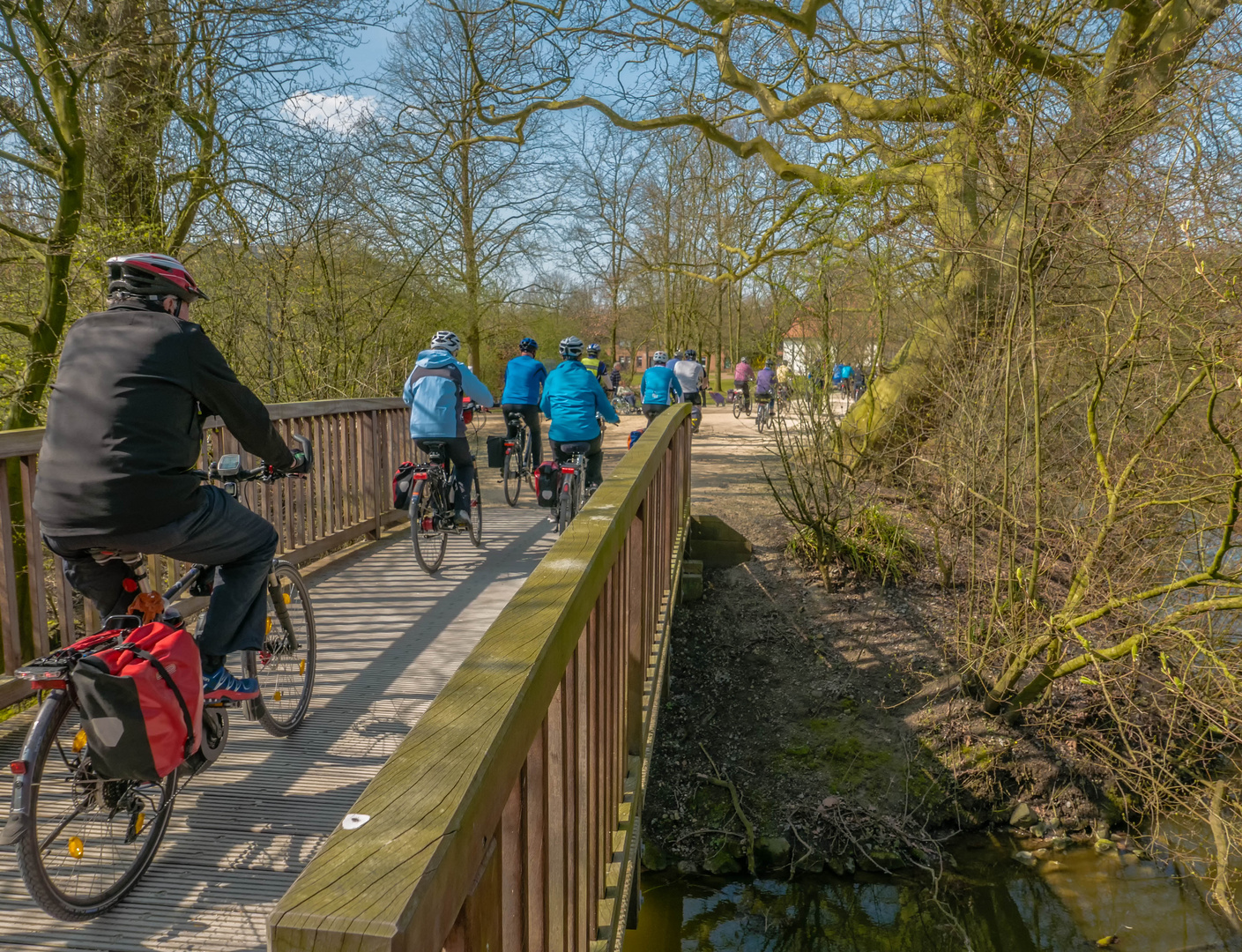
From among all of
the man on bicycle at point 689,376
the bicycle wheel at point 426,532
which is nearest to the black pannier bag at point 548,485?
the bicycle wheel at point 426,532

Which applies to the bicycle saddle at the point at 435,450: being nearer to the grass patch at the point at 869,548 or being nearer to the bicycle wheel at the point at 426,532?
the bicycle wheel at the point at 426,532

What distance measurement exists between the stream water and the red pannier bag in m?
5.03

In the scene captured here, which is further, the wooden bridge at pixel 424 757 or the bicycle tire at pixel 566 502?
the bicycle tire at pixel 566 502

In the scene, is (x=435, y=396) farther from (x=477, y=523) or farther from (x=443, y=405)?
(x=477, y=523)

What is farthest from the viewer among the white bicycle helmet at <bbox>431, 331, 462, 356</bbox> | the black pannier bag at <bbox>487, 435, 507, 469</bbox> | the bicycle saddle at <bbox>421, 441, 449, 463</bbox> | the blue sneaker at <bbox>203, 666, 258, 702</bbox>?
the black pannier bag at <bbox>487, 435, 507, 469</bbox>

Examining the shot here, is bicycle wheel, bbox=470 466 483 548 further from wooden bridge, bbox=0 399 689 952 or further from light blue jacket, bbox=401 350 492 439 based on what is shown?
wooden bridge, bbox=0 399 689 952

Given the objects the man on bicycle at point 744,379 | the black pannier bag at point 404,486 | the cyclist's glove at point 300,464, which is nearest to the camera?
the cyclist's glove at point 300,464

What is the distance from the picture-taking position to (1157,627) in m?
5.34

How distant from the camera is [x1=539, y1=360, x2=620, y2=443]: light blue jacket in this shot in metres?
8.51

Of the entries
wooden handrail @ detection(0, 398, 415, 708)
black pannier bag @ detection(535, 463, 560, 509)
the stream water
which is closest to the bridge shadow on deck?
wooden handrail @ detection(0, 398, 415, 708)

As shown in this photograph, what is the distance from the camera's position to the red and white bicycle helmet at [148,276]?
9.96ft

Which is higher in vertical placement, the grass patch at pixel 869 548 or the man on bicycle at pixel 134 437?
the man on bicycle at pixel 134 437

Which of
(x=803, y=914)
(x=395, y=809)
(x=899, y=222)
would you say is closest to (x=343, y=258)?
(x=899, y=222)

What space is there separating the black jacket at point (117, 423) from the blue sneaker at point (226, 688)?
62 centimetres
